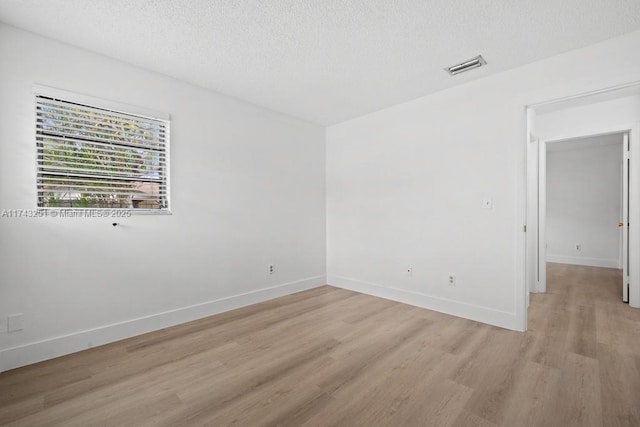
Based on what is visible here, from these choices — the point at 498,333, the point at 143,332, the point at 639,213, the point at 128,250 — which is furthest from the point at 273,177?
the point at 639,213

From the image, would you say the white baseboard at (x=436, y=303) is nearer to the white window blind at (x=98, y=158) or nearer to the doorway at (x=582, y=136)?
the doorway at (x=582, y=136)

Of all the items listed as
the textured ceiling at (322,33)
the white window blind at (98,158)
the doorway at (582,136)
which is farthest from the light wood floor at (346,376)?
the textured ceiling at (322,33)

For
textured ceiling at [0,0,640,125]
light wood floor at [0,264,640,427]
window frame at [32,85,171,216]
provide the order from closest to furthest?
light wood floor at [0,264,640,427] → textured ceiling at [0,0,640,125] → window frame at [32,85,171,216]

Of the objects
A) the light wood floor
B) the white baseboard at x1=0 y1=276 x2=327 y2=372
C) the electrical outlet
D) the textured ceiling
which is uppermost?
the textured ceiling

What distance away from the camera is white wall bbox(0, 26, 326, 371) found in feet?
7.38

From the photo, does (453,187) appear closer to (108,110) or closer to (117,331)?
(108,110)

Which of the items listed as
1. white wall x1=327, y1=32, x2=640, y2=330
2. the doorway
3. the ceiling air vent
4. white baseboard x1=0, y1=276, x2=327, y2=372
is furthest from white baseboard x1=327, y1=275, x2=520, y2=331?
the ceiling air vent

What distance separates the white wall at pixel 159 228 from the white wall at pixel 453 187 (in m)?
0.81

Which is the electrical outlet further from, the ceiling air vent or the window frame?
the ceiling air vent

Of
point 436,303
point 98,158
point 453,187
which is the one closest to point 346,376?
point 436,303

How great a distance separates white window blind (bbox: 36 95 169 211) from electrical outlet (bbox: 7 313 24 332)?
2.81 ft

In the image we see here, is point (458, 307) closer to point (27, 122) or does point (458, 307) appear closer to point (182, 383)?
point (182, 383)

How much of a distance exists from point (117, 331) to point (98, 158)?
158cm

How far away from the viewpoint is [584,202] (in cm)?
639
